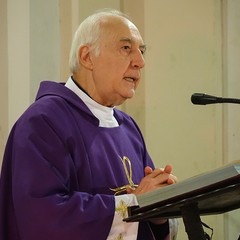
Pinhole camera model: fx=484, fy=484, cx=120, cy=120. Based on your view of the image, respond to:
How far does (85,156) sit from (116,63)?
43 cm

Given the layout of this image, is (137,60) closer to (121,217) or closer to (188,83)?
(121,217)

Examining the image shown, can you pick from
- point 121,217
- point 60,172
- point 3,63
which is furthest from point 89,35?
point 3,63

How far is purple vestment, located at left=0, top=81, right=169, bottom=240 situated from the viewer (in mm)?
1647

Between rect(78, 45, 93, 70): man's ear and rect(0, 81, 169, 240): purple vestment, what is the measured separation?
0.14 metres

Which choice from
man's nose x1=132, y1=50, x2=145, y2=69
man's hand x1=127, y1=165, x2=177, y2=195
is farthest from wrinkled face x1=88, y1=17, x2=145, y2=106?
man's hand x1=127, y1=165, x2=177, y2=195

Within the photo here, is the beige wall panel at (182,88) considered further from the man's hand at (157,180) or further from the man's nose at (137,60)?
the man's hand at (157,180)

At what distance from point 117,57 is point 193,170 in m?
1.78

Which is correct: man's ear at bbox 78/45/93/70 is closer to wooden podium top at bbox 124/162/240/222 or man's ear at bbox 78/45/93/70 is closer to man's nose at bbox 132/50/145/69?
man's nose at bbox 132/50/145/69

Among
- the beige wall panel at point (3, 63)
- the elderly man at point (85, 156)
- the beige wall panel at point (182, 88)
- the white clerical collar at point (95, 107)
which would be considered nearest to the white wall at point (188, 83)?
the beige wall panel at point (182, 88)

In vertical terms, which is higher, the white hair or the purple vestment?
the white hair

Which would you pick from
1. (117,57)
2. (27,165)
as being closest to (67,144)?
(27,165)

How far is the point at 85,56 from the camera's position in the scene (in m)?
2.12

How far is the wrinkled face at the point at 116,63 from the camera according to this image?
6.76ft

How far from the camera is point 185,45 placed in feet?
11.9
